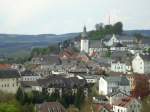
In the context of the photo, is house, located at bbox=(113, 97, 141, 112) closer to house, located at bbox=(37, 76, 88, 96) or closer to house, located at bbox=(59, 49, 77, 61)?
house, located at bbox=(37, 76, 88, 96)

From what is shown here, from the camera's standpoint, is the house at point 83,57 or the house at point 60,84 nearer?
the house at point 60,84

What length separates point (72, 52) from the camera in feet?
239

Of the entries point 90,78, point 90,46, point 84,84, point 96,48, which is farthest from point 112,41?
point 84,84

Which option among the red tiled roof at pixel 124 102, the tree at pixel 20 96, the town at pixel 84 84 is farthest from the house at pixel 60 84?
the red tiled roof at pixel 124 102

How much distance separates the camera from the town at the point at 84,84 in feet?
130

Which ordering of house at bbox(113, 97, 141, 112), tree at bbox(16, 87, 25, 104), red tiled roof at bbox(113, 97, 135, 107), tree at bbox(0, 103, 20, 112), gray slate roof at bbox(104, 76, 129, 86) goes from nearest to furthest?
tree at bbox(0, 103, 20, 112) < house at bbox(113, 97, 141, 112) < red tiled roof at bbox(113, 97, 135, 107) < tree at bbox(16, 87, 25, 104) < gray slate roof at bbox(104, 76, 129, 86)

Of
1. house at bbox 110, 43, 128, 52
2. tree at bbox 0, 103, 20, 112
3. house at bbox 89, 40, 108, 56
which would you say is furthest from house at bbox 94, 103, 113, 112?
house at bbox 110, 43, 128, 52

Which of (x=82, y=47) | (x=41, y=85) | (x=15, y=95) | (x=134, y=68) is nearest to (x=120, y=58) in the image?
(x=134, y=68)

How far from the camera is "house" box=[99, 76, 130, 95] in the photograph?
45312mm

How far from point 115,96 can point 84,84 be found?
5442 millimetres

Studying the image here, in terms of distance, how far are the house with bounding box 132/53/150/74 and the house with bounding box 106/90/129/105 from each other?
40.8 feet

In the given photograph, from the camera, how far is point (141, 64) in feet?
181

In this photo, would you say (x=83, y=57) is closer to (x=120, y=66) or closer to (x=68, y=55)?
(x=68, y=55)

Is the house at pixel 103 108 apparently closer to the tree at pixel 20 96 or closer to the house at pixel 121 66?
the tree at pixel 20 96
